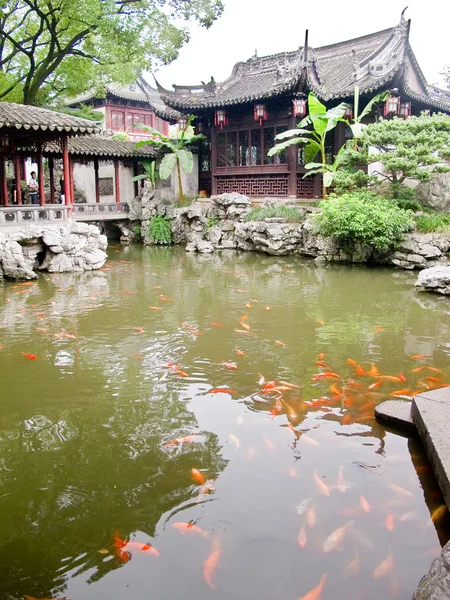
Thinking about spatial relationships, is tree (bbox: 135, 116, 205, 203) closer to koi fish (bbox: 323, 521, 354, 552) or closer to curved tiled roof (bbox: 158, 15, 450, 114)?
curved tiled roof (bbox: 158, 15, 450, 114)

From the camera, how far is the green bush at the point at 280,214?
1553 centimetres

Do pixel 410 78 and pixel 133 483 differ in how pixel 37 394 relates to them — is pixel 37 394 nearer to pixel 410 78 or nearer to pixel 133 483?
pixel 133 483

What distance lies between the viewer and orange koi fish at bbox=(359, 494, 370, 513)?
10.6ft

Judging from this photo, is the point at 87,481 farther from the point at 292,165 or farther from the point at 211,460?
the point at 292,165

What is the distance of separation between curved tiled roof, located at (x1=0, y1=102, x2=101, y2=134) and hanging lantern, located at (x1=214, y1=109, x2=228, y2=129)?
255 inches

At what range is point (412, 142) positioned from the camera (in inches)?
506

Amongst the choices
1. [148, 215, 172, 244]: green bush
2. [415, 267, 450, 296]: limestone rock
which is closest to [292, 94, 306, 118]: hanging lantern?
[148, 215, 172, 244]: green bush

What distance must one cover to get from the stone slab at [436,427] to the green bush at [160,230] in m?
15.3

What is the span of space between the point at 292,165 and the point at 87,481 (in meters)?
15.3

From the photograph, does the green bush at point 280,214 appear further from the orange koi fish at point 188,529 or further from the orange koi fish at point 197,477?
the orange koi fish at point 188,529

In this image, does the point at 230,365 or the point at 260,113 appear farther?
the point at 260,113

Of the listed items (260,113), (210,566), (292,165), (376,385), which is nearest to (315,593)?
(210,566)

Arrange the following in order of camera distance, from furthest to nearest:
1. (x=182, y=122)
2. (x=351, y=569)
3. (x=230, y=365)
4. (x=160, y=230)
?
(x=182, y=122) < (x=160, y=230) < (x=230, y=365) < (x=351, y=569)

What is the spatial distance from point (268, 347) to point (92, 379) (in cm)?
224
